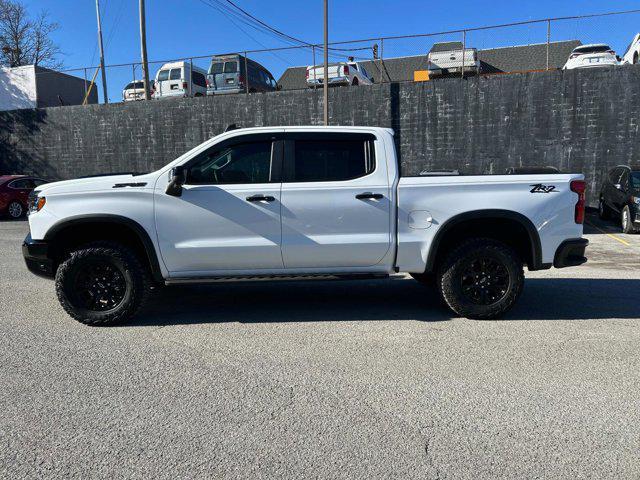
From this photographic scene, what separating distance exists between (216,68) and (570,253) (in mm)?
19817

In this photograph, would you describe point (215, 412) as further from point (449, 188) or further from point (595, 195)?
point (595, 195)

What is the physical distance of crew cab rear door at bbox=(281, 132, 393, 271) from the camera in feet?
17.0

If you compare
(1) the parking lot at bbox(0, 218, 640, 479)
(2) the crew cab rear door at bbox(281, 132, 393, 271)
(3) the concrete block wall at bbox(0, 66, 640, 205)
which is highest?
(3) the concrete block wall at bbox(0, 66, 640, 205)

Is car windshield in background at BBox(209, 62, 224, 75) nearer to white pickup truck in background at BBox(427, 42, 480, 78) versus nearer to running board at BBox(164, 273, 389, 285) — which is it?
white pickup truck in background at BBox(427, 42, 480, 78)

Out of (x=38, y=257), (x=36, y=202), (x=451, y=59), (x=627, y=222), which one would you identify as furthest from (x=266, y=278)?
(x=451, y=59)

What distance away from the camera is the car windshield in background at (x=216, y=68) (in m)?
22.1

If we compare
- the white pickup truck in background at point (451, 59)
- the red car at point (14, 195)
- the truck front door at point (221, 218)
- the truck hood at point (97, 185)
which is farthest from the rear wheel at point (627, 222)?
the red car at point (14, 195)

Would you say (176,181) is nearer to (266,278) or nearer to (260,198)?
(260,198)

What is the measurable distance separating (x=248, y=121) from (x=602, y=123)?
12.9 metres

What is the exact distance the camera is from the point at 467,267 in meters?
5.34

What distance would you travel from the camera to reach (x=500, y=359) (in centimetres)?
431

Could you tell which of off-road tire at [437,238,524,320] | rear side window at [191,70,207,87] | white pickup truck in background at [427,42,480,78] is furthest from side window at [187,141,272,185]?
rear side window at [191,70,207,87]

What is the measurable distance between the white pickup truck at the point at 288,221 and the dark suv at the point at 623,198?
8.50 metres

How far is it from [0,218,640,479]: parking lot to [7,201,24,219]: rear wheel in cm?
1258
